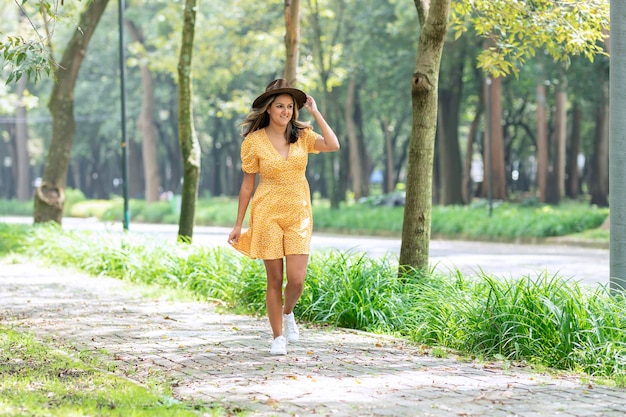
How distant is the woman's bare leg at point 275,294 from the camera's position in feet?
26.3

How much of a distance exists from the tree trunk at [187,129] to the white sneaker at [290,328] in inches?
282

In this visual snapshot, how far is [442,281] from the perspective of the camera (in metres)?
9.91

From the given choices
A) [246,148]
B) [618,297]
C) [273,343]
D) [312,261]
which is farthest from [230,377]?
[312,261]

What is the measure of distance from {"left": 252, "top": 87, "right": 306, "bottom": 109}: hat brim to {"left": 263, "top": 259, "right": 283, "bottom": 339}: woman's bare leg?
1.23 m

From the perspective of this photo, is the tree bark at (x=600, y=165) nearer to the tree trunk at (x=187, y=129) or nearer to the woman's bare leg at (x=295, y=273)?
the tree trunk at (x=187, y=129)

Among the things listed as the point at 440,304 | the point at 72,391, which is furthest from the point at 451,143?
the point at 72,391

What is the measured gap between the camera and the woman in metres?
7.96

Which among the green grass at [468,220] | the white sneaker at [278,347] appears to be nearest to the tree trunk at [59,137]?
the green grass at [468,220]

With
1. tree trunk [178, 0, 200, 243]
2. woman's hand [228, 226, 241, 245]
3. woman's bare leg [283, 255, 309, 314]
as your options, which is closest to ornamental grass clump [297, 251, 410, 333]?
woman's bare leg [283, 255, 309, 314]

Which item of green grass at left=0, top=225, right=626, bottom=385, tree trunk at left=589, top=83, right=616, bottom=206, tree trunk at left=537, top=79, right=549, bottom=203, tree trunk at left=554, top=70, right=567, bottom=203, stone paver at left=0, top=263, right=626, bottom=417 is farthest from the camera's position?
tree trunk at left=554, top=70, right=567, bottom=203

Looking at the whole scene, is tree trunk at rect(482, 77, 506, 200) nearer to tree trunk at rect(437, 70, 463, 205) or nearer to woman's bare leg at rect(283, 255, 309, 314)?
tree trunk at rect(437, 70, 463, 205)

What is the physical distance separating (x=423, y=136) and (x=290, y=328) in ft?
9.16

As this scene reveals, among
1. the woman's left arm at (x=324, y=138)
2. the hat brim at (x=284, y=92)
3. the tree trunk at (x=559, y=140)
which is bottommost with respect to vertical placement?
the woman's left arm at (x=324, y=138)

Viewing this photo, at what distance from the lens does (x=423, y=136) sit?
10.2 m
